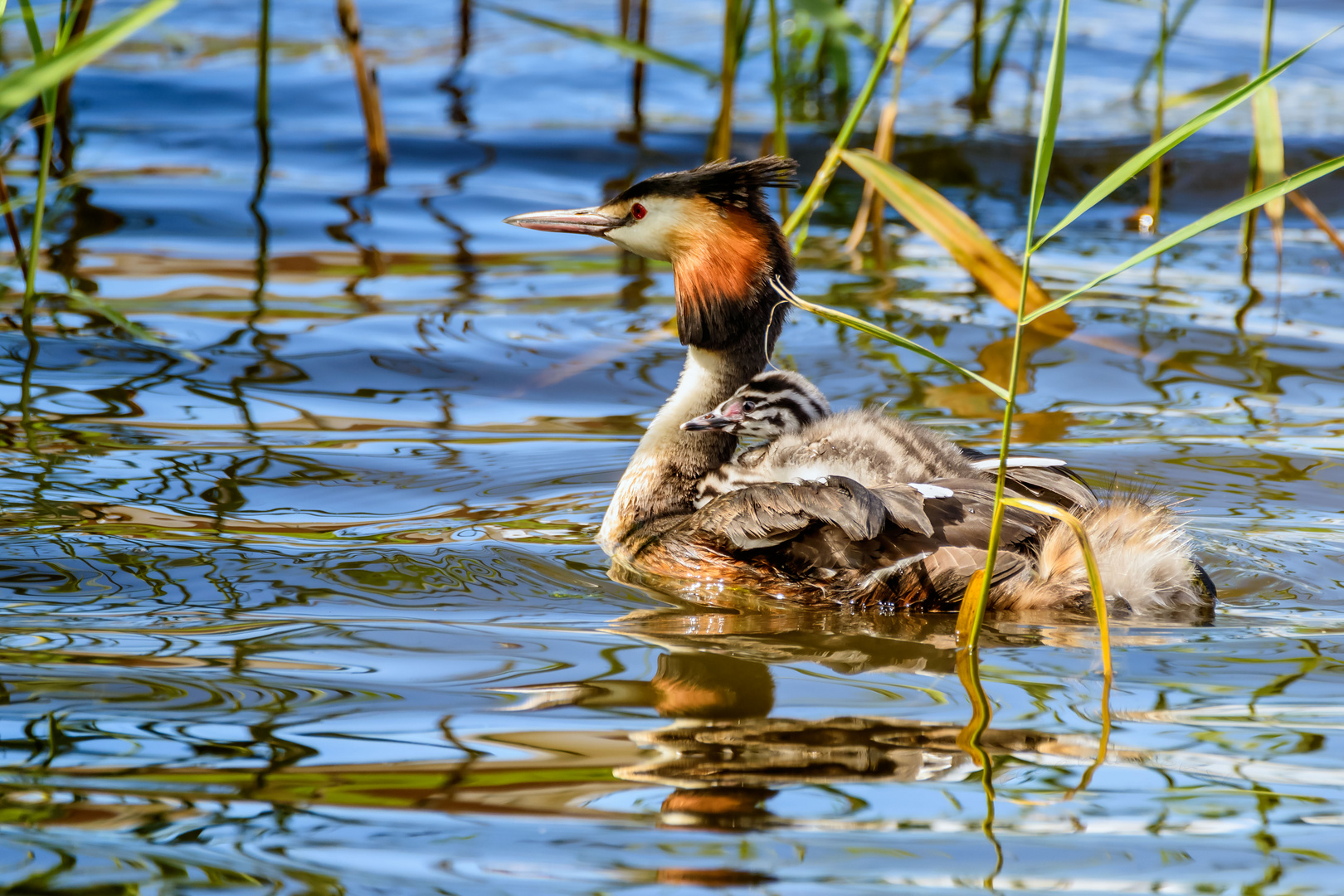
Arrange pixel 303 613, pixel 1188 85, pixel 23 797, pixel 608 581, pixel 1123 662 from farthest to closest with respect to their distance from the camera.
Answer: pixel 1188 85 → pixel 608 581 → pixel 303 613 → pixel 1123 662 → pixel 23 797

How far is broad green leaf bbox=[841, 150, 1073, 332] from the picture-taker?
4438mm

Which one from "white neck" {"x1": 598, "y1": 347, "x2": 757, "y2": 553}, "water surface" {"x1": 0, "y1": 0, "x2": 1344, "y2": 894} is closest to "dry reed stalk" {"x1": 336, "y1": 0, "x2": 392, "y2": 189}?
"water surface" {"x1": 0, "y1": 0, "x2": 1344, "y2": 894}

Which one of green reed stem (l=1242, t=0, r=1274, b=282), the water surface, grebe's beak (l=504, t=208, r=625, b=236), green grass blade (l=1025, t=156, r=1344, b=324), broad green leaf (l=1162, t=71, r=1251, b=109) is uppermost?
broad green leaf (l=1162, t=71, r=1251, b=109)

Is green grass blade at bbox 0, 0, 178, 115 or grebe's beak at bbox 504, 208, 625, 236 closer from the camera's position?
green grass blade at bbox 0, 0, 178, 115

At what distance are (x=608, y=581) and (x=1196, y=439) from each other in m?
2.38

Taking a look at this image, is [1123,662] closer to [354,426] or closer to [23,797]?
[23,797]

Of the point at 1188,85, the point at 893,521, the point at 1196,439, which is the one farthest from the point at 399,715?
the point at 1188,85

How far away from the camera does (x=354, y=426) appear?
5535 mm

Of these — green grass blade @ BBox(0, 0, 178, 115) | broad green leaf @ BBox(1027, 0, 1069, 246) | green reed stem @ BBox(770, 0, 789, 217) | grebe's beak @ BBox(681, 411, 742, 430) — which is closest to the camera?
green grass blade @ BBox(0, 0, 178, 115)

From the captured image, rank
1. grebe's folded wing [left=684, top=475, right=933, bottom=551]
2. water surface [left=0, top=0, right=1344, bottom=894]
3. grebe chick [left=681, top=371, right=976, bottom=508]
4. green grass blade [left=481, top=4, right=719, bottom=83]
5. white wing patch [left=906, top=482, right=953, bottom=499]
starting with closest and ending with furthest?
water surface [left=0, top=0, right=1344, bottom=894] < grebe's folded wing [left=684, top=475, right=933, bottom=551] < white wing patch [left=906, top=482, right=953, bottom=499] < grebe chick [left=681, top=371, right=976, bottom=508] < green grass blade [left=481, top=4, right=719, bottom=83]

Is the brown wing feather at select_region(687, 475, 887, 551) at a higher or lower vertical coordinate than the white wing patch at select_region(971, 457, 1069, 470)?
lower

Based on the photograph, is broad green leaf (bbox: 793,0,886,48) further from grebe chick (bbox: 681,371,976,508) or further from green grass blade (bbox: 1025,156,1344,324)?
green grass blade (bbox: 1025,156,1344,324)

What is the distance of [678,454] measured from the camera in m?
4.51

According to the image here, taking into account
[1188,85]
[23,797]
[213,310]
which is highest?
[1188,85]
